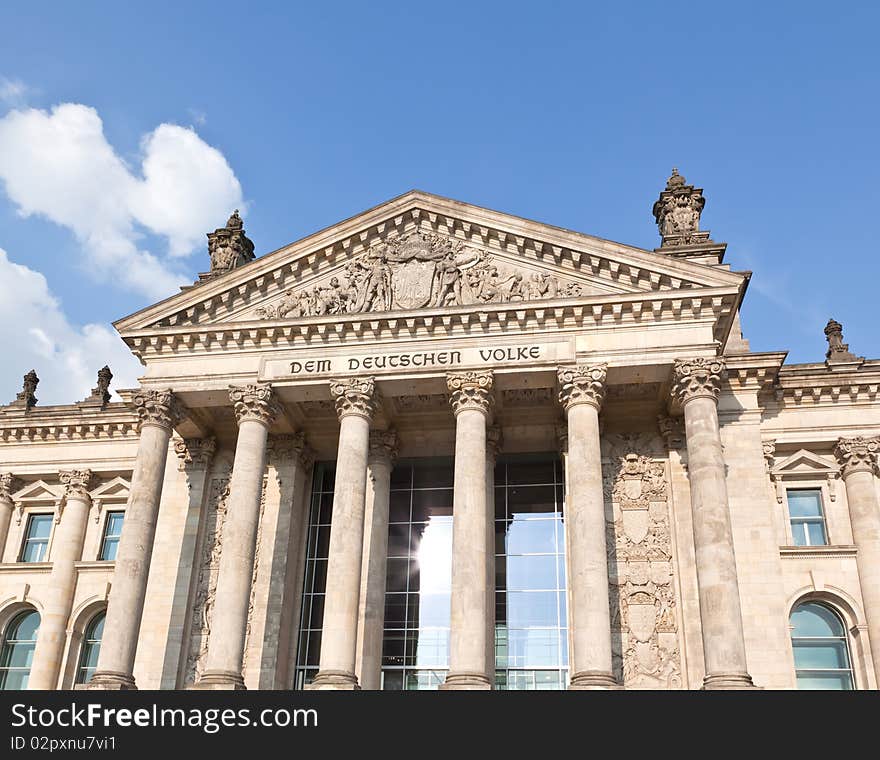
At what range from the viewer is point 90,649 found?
3338 cm

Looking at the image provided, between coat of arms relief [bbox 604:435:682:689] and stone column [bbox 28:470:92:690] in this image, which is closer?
coat of arms relief [bbox 604:435:682:689]

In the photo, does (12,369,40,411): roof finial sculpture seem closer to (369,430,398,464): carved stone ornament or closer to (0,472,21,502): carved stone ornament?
(0,472,21,502): carved stone ornament

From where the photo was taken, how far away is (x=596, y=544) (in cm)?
2461

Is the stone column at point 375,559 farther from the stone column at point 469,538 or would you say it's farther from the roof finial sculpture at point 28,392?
the roof finial sculpture at point 28,392

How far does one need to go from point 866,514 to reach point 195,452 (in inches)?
856

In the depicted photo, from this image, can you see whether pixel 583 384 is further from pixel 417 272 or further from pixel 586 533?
pixel 417 272

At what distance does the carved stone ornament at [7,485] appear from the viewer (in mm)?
36062

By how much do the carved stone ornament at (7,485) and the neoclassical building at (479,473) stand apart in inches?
230

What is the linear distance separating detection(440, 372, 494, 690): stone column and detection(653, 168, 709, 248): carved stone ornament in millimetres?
9203

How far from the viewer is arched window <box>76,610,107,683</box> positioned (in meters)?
32.8

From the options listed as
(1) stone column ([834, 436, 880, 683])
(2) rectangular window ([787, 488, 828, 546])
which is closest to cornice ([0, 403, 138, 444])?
(2) rectangular window ([787, 488, 828, 546])

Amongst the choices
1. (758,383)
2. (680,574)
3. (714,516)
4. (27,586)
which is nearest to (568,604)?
(680,574)

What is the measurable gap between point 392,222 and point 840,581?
17948 millimetres
